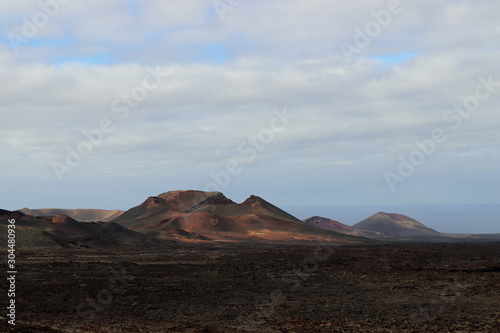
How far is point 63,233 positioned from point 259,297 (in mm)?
49972

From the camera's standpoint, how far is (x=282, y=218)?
118000 millimetres

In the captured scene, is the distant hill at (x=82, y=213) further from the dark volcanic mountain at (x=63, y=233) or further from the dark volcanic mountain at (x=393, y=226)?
the dark volcanic mountain at (x=393, y=226)

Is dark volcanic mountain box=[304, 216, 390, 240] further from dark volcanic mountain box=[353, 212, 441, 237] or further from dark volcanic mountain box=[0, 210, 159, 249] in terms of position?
dark volcanic mountain box=[0, 210, 159, 249]

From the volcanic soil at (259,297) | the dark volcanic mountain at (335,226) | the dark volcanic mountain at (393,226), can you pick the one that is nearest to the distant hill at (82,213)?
the dark volcanic mountain at (335,226)

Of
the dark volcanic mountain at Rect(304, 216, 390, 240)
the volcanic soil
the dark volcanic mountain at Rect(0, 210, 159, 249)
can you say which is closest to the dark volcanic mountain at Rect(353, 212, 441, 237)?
the dark volcanic mountain at Rect(304, 216, 390, 240)

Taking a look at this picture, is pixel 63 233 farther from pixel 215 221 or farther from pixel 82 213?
pixel 82 213

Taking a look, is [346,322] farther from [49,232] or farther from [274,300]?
[49,232]

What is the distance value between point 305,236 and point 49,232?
48.3 metres

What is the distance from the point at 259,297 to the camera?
28969 millimetres

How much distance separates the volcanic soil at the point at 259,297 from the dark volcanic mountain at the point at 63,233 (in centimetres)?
1841

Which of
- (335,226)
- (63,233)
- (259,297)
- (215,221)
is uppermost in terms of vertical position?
(215,221)

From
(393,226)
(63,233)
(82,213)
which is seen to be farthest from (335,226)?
(63,233)

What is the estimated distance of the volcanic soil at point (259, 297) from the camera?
21.6 meters

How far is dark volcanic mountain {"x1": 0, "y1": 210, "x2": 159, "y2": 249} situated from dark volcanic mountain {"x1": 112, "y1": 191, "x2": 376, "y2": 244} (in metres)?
9.77
